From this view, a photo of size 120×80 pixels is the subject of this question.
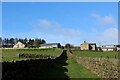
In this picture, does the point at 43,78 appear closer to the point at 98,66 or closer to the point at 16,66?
the point at 16,66

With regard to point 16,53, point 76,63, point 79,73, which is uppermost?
point 16,53

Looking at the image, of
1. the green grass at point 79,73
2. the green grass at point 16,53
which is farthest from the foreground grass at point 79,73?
the green grass at point 16,53

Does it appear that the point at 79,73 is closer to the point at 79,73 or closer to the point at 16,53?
the point at 79,73

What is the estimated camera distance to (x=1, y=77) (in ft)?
51.8

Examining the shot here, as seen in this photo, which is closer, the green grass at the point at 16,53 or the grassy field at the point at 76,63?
the grassy field at the point at 76,63

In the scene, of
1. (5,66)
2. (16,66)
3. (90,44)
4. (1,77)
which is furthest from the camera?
(90,44)

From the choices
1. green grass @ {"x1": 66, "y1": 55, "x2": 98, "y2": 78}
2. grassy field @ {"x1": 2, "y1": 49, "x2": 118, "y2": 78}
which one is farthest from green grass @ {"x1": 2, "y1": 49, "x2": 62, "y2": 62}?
green grass @ {"x1": 66, "y1": 55, "x2": 98, "y2": 78}

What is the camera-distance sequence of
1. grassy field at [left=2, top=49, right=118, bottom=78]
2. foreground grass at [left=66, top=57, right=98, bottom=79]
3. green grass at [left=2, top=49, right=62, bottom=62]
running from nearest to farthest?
foreground grass at [left=66, top=57, right=98, bottom=79] < grassy field at [left=2, top=49, right=118, bottom=78] < green grass at [left=2, top=49, right=62, bottom=62]

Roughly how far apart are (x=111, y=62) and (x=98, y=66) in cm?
633

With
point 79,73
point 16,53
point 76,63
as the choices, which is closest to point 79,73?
point 79,73

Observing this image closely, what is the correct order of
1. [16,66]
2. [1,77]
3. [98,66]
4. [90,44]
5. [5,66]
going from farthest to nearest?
[90,44], [98,66], [16,66], [5,66], [1,77]

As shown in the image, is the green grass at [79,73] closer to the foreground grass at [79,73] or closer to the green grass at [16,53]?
the foreground grass at [79,73]

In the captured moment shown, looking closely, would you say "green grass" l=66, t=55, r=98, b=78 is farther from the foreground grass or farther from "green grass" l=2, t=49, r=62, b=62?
"green grass" l=2, t=49, r=62, b=62


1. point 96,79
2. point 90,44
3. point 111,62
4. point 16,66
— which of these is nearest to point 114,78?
point 111,62
